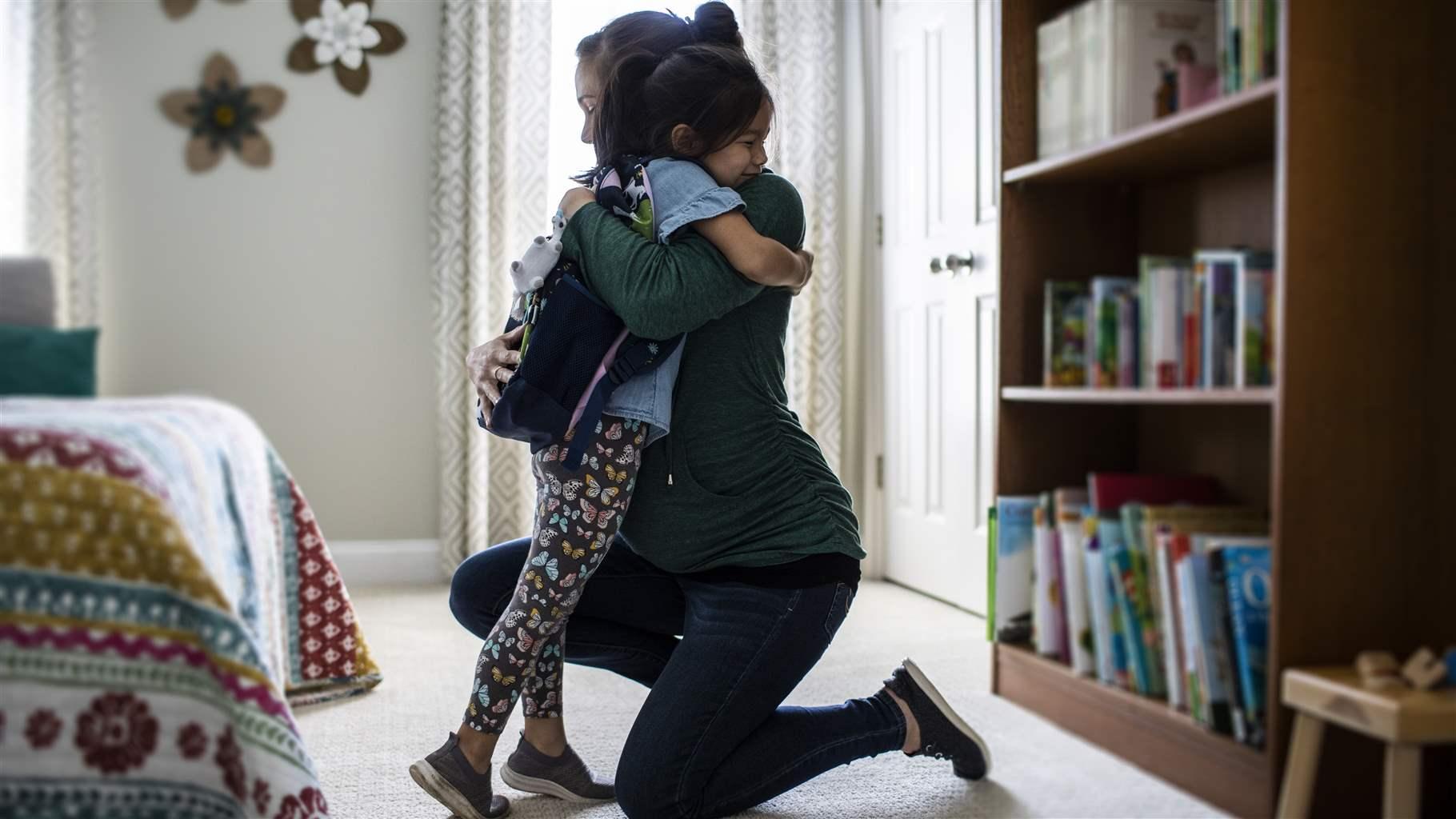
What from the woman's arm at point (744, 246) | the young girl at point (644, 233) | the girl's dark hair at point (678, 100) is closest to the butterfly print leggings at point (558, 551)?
the young girl at point (644, 233)

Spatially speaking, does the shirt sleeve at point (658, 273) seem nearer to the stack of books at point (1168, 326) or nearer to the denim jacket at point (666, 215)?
the denim jacket at point (666, 215)

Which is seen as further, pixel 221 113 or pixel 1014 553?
pixel 221 113

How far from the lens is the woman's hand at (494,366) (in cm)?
147

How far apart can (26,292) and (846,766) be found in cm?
205

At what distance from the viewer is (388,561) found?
337cm

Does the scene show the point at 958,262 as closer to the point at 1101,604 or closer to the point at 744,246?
the point at 744,246

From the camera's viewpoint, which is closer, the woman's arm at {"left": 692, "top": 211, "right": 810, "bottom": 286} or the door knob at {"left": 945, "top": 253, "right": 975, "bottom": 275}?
the woman's arm at {"left": 692, "top": 211, "right": 810, "bottom": 286}

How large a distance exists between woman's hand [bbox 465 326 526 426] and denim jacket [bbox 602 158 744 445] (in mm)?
131

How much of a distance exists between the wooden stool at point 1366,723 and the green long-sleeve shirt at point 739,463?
66 cm

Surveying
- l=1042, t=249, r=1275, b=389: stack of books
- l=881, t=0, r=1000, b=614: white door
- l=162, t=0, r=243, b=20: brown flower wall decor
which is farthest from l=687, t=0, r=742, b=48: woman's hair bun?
l=162, t=0, r=243, b=20: brown flower wall decor

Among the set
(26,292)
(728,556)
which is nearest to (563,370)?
(728,556)

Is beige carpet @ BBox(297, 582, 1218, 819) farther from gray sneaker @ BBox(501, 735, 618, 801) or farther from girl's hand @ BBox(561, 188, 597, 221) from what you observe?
girl's hand @ BBox(561, 188, 597, 221)

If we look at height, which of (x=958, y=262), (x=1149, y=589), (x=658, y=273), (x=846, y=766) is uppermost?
(x=958, y=262)

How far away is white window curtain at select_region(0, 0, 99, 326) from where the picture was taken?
10.2ft
